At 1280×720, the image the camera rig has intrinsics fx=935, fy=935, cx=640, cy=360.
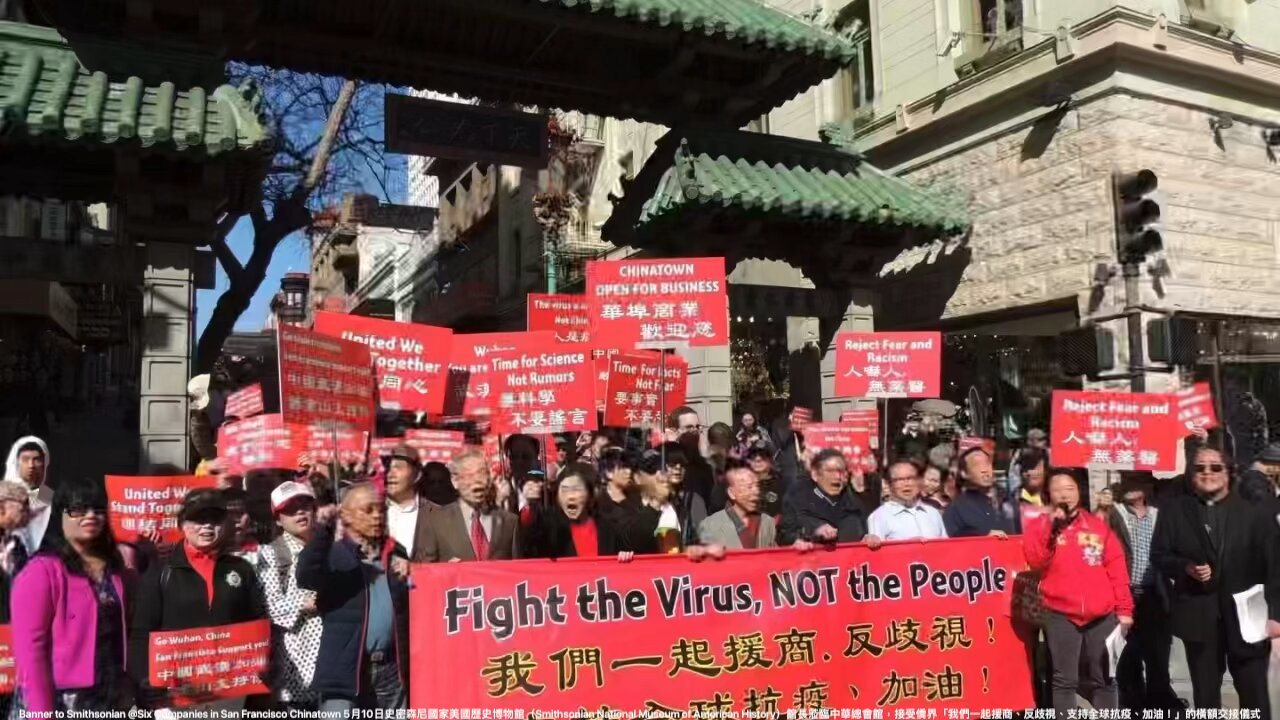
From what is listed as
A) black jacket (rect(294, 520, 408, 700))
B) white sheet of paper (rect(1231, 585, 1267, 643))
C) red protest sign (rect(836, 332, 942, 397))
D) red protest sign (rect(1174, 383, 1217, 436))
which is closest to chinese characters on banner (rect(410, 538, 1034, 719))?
black jacket (rect(294, 520, 408, 700))

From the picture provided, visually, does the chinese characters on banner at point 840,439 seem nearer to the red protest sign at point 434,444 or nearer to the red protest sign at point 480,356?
the red protest sign at point 480,356

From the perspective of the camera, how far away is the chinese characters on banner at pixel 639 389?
845 centimetres

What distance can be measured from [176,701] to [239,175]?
463cm

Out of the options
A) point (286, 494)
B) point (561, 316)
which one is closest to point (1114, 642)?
point (286, 494)

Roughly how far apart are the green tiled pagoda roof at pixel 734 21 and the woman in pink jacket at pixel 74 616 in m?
5.69

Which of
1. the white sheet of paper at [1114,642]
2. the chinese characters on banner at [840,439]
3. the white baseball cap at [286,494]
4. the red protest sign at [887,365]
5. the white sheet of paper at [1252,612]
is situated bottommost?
the white sheet of paper at [1114,642]

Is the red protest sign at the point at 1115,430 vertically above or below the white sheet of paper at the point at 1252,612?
above

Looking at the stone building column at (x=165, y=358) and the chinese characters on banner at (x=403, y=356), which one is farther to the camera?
the stone building column at (x=165, y=358)

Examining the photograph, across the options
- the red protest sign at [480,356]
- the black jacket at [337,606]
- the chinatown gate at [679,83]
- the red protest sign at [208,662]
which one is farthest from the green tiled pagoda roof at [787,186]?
the red protest sign at [208,662]

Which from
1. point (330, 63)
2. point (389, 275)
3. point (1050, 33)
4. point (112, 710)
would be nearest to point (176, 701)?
point (112, 710)

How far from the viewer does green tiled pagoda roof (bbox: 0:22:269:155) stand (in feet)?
21.1

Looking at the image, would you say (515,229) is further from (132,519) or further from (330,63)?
(132,519)

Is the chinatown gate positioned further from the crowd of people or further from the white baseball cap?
the white baseball cap

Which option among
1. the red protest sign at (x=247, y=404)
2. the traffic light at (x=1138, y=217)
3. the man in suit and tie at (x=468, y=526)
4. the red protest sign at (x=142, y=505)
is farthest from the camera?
the traffic light at (x=1138, y=217)
